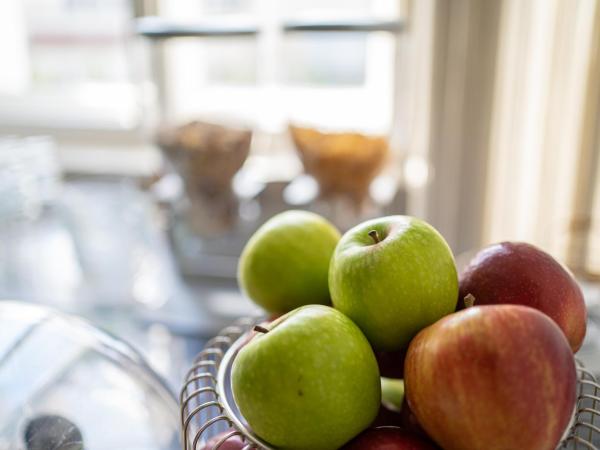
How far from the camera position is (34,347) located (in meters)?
0.50

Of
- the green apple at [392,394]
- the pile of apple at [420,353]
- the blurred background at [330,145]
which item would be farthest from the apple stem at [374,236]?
the blurred background at [330,145]

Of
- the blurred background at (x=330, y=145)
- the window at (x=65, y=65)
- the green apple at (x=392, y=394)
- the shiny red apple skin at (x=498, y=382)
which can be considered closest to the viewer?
the shiny red apple skin at (x=498, y=382)

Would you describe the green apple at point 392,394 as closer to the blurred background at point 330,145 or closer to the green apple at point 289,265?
the green apple at point 289,265

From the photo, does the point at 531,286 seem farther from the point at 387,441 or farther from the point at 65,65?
the point at 65,65

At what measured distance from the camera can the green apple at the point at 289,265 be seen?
432 mm

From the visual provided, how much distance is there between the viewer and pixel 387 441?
0.33 metres

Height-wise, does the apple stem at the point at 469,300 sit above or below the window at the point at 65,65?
below

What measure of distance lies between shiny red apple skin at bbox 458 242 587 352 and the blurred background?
1.29ft

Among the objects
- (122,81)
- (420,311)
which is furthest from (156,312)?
(122,81)

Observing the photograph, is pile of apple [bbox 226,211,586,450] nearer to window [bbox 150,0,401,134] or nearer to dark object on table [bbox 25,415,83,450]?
dark object on table [bbox 25,415,83,450]

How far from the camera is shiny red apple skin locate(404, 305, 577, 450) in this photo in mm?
291

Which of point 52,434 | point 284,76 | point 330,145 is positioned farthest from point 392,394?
point 284,76

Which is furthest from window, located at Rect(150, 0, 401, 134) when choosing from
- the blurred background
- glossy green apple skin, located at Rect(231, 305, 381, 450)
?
glossy green apple skin, located at Rect(231, 305, 381, 450)

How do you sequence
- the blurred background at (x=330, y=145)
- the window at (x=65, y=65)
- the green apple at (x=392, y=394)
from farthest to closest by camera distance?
the window at (x=65, y=65) → the blurred background at (x=330, y=145) → the green apple at (x=392, y=394)
